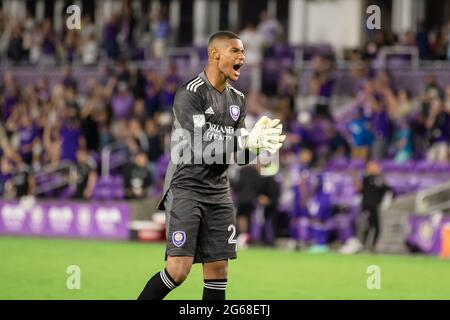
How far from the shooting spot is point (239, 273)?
47.9 feet

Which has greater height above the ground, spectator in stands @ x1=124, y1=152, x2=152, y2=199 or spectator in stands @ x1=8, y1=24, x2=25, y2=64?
spectator in stands @ x1=8, y1=24, x2=25, y2=64

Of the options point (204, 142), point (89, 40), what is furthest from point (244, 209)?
point (204, 142)

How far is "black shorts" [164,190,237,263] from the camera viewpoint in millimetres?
7965

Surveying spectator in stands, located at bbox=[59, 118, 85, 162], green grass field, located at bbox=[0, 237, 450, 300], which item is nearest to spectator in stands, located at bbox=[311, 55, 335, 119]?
green grass field, located at bbox=[0, 237, 450, 300]

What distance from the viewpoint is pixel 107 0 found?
33.5 m

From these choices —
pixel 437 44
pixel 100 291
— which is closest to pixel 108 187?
pixel 437 44

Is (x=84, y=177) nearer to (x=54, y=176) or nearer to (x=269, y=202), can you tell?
(x=54, y=176)

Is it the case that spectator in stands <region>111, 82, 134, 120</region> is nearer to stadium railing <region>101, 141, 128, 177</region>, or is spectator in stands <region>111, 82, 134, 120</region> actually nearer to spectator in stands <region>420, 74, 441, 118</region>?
stadium railing <region>101, 141, 128, 177</region>

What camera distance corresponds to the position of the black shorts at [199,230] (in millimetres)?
7965

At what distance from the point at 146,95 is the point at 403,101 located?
6369mm

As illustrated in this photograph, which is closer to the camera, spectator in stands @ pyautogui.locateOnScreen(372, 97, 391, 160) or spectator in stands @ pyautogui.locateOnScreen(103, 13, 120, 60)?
spectator in stands @ pyautogui.locateOnScreen(372, 97, 391, 160)

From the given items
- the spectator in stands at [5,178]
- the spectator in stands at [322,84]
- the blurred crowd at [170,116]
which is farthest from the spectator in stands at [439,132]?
the spectator in stands at [5,178]

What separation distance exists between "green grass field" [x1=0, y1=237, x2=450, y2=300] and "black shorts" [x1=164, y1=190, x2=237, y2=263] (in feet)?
10.6

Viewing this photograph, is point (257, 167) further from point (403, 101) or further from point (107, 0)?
point (107, 0)
